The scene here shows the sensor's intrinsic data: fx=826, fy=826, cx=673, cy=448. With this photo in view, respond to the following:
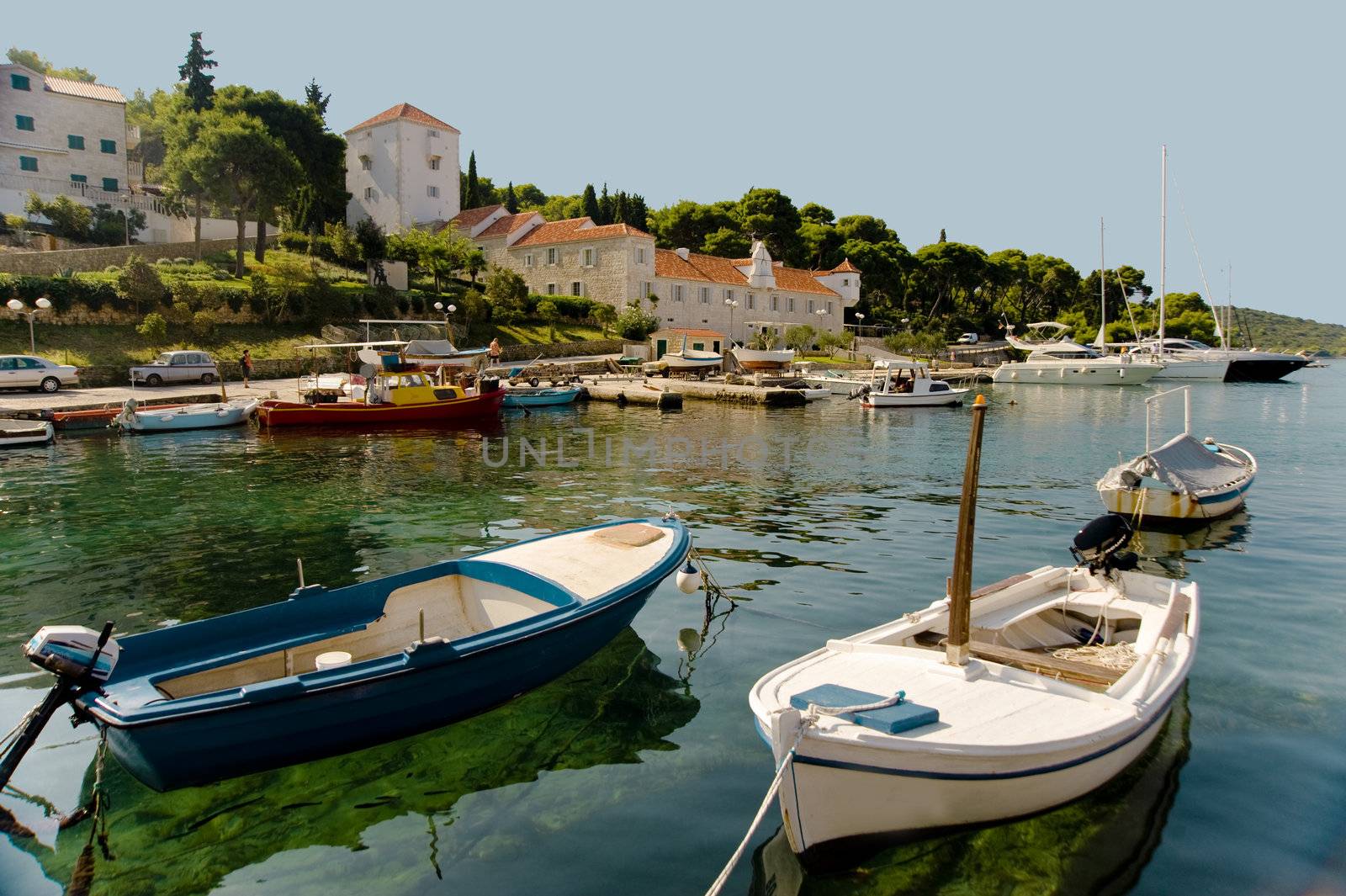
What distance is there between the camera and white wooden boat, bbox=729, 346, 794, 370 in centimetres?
5538

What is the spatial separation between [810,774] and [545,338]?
5402cm

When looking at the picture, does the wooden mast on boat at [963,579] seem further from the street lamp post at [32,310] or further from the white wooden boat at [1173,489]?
the street lamp post at [32,310]

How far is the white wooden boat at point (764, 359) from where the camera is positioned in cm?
5538

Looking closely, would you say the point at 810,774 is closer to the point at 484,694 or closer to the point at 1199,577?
the point at 484,694

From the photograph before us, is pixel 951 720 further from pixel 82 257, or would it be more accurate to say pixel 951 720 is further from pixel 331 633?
pixel 82 257

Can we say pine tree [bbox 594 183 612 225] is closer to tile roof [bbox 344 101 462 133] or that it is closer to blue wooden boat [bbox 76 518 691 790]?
tile roof [bbox 344 101 462 133]

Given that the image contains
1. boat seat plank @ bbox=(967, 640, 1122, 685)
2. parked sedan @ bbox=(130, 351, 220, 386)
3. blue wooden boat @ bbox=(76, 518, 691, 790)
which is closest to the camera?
blue wooden boat @ bbox=(76, 518, 691, 790)

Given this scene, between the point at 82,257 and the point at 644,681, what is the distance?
48497 mm

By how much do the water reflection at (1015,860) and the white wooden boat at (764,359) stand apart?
49.4m

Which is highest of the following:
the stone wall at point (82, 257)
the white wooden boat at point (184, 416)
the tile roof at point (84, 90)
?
the tile roof at point (84, 90)

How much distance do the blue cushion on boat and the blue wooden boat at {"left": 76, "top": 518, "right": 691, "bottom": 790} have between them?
118 inches

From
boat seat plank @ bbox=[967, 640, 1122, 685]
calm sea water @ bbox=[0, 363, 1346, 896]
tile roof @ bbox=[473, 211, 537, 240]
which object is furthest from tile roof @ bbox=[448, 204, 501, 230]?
boat seat plank @ bbox=[967, 640, 1122, 685]

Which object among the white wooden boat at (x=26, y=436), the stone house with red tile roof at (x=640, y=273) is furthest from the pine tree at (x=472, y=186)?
the white wooden boat at (x=26, y=436)

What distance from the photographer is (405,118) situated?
66062 mm
